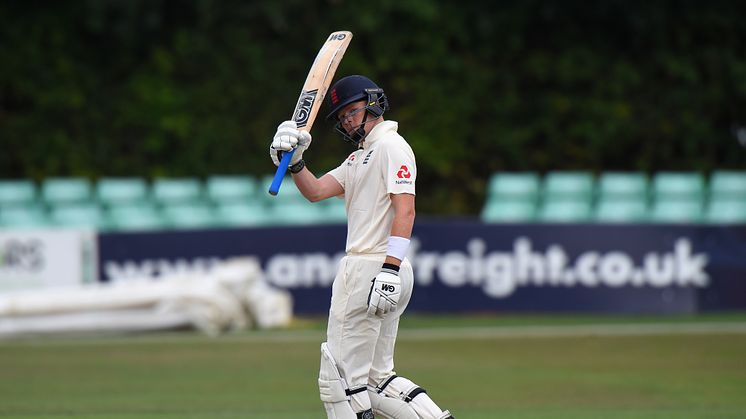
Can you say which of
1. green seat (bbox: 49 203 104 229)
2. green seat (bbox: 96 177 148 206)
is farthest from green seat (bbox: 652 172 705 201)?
green seat (bbox: 49 203 104 229)

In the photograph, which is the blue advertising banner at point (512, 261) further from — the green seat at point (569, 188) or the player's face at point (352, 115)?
the player's face at point (352, 115)

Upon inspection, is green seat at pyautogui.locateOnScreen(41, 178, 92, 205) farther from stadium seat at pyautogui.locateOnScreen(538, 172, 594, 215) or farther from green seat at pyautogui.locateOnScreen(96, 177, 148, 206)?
stadium seat at pyautogui.locateOnScreen(538, 172, 594, 215)

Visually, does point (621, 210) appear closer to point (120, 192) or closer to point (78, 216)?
point (120, 192)

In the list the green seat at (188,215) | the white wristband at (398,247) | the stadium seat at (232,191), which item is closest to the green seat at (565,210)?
the stadium seat at (232,191)

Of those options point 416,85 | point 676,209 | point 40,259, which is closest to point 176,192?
point 40,259

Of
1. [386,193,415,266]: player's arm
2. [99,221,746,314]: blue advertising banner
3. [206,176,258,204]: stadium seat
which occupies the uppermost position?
[386,193,415,266]: player's arm

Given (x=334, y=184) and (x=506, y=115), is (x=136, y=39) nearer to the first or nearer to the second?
(x=506, y=115)

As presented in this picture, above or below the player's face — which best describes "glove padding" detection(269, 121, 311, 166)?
below

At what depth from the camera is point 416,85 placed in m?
15.9

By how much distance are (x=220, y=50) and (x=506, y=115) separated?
3848 millimetres

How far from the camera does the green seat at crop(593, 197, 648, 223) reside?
13.0 meters

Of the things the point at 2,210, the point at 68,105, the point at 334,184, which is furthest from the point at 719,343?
the point at 68,105

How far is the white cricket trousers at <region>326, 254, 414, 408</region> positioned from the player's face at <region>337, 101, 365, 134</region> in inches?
22.3

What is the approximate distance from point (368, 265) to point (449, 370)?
154 inches
